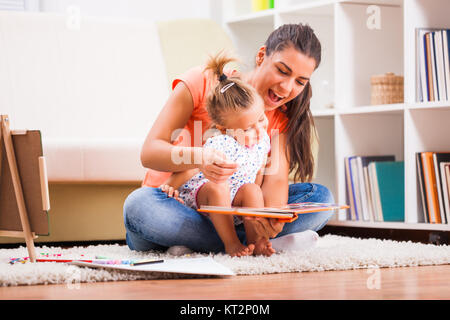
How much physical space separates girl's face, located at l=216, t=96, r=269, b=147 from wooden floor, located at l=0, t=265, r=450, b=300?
34cm

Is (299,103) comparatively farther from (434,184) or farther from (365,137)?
(365,137)

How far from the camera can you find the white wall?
2783 mm

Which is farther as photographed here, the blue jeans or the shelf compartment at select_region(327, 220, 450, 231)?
the shelf compartment at select_region(327, 220, 450, 231)

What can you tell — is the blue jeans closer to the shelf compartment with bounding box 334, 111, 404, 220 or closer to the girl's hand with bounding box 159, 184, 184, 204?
the girl's hand with bounding box 159, 184, 184, 204

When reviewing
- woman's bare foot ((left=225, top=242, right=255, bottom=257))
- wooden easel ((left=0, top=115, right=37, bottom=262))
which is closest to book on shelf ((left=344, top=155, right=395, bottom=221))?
woman's bare foot ((left=225, top=242, right=255, bottom=257))

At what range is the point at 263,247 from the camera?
142 cm

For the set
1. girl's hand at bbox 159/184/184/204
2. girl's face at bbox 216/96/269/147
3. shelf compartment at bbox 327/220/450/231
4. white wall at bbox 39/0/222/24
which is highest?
white wall at bbox 39/0/222/24

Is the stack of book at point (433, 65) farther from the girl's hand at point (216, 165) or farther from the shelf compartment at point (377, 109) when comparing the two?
the girl's hand at point (216, 165)

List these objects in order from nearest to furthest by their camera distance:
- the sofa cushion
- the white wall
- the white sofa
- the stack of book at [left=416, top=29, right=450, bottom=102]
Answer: the white sofa → the stack of book at [left=416, top=29, right=450, bottom=102] → the sofa cushion → the white wall

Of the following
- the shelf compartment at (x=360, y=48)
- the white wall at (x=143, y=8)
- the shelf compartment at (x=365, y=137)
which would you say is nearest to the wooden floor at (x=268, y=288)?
the shelf compartment at (x=365, y=137)

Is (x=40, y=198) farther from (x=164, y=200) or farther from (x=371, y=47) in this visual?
(x=371, y=47)

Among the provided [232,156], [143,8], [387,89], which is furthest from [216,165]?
[143,8]

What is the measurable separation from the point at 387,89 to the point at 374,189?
0.36m
